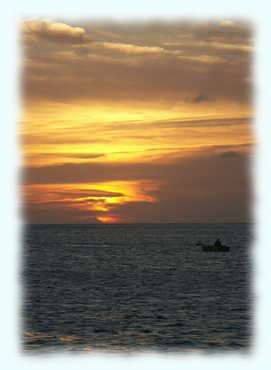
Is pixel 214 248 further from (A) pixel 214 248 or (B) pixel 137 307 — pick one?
(B) pixel 137 307

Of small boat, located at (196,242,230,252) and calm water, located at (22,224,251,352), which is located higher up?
small boat, located at (196,242,230,252)

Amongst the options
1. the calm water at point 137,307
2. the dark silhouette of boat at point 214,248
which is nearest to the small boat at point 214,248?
the dark silhouette of boat at point 214,248

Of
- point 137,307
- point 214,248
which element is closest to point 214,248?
point 214,248

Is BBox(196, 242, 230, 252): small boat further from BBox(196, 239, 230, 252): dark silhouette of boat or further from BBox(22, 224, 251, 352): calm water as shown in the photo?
BBox(22, 224, 251, 352): calm water

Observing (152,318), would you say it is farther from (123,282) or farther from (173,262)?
(173,262)

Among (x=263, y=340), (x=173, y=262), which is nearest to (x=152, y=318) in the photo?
(x=263, y=340)

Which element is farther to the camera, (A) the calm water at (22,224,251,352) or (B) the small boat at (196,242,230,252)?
(B) the small boat at (196,242,230,252)

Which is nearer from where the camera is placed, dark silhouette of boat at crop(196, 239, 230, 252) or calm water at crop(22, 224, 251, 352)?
calm water at crop(22, 224, 251, 352)

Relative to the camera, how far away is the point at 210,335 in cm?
3944

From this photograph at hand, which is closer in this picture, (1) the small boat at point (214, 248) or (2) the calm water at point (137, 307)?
(2) the calm water at point (137, 307)

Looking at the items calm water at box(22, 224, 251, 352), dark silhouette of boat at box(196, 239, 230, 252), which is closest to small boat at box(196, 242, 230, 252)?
dark silhouette of boat at box(196, 239, 230, 252)

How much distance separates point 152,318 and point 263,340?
83.0ft

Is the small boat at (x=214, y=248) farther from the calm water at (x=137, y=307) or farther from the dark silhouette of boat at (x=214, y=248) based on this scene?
the calm water at (x=137, y=307)

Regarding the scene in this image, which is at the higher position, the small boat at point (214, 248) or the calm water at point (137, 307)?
the small boat at point (214, 248)
